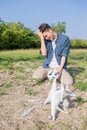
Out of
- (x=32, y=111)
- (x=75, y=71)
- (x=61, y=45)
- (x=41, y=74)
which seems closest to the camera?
(x=32, y=111)

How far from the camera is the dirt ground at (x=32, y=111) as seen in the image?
4.53 m

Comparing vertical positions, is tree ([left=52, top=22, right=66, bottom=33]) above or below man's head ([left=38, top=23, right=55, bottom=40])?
below

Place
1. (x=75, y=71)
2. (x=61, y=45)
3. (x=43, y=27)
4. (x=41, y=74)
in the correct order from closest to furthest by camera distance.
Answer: (x=43, y=27), (x=61, y=45), (x=41, y=74), (x=75, y=71)

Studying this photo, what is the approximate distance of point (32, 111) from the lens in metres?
4.96

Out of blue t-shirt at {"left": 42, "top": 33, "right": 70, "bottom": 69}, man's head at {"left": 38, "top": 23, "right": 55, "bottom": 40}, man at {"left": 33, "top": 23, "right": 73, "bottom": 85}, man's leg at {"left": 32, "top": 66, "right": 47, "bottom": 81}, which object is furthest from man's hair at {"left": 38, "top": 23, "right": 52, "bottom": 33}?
man's leg at {"left": 32, "top": 66, "right": 47, "bottom": 81}

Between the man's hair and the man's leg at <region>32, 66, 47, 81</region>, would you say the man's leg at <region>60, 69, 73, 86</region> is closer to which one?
the man's leg at <region>32, 66, 47, 81</region>

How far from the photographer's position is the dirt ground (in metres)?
4.53

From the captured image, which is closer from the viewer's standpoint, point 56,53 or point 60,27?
point 56,53

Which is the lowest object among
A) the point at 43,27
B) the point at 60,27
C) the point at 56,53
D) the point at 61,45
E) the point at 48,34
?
the point at 60,27

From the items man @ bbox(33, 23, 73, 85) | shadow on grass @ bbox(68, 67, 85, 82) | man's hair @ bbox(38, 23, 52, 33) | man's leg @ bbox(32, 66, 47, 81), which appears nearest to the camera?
man's hair @ bbox(38, 23, 52, 33)

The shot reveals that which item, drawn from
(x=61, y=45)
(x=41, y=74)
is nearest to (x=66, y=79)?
(x=41, y=74)

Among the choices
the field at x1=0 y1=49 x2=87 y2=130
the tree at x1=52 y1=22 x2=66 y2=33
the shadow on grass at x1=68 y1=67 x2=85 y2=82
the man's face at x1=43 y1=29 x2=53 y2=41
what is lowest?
the tree at x1=52 y1=22 x2=66 y2=33

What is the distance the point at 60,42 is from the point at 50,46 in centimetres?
26

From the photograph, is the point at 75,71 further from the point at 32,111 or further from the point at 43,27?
the point at 32,111
